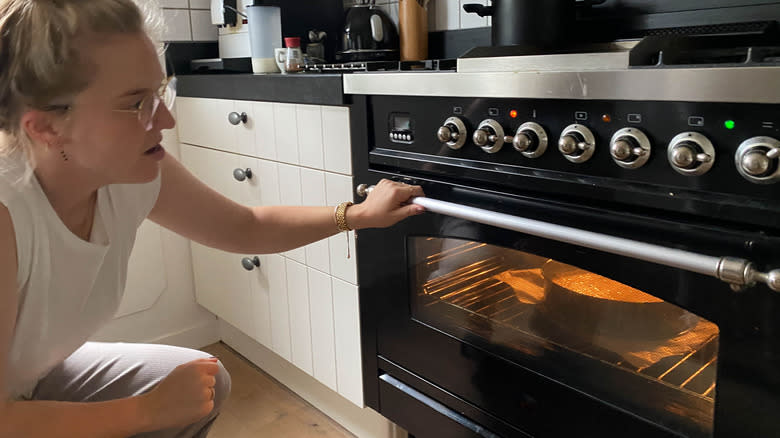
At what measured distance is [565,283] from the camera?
3.42 feet

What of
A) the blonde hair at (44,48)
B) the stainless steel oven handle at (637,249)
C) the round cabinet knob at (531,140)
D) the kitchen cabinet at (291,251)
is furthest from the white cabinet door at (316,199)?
the blonde hair at (44,48)

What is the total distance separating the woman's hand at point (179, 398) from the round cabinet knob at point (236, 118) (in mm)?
872

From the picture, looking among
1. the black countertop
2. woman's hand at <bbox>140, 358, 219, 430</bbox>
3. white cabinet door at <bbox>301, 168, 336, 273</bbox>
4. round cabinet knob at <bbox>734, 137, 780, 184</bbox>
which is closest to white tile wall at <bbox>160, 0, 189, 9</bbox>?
the black countertop

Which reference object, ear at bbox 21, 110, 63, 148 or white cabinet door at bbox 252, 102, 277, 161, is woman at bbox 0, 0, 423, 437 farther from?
white cabinet door at bbox 252, 102, 277, 161

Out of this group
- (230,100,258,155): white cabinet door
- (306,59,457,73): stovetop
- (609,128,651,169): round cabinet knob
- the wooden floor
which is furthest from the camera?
the wooden floor

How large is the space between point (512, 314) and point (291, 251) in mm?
693

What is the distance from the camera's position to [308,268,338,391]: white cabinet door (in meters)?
1.57

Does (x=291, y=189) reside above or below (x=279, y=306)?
above

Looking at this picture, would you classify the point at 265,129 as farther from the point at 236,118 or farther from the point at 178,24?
the point at 178,24

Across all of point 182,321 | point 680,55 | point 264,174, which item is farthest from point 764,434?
point 182,321

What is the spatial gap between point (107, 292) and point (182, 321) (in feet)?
4.01

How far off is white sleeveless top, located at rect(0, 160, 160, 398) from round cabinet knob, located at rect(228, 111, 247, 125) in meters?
0.57

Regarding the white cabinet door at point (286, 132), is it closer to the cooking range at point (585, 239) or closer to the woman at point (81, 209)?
the cooking range at point (585, 239)

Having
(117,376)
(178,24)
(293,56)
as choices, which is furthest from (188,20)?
(117,376)
